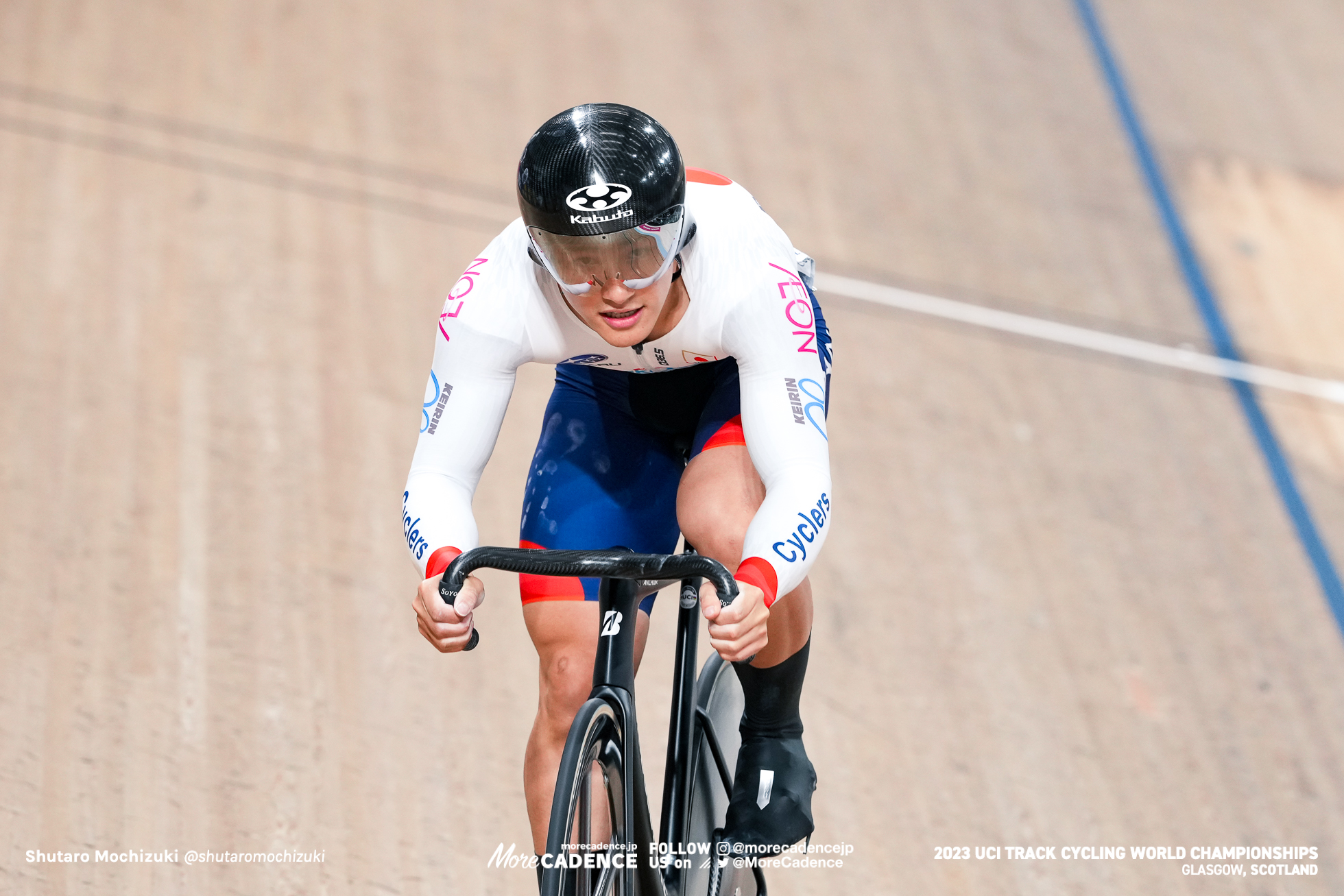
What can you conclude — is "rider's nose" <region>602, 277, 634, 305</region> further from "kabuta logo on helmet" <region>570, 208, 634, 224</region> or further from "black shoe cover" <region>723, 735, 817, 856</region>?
"black shoe cover" <region>723, 735, 817, 856</region>

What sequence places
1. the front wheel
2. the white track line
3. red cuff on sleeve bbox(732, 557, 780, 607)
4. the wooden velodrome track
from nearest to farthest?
the front wheel < red cuff on sleeve bbox(732, 557, 780, 607) < the wooden velodrome track < the white track line

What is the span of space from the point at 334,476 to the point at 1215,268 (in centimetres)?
303

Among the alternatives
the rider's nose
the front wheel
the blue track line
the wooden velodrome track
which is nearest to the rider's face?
the rider's nose

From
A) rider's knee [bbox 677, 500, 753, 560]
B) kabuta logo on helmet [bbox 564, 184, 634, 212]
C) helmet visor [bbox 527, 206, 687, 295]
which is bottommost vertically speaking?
rider's knee [bbox 677, 500, 753, 560]

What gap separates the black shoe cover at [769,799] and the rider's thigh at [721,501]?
0.40 meters

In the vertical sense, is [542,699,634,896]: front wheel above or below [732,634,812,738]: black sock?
below

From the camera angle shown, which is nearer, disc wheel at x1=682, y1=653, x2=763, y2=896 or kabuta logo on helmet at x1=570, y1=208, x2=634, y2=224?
kabuta logo on helmet at x1=570, y1=208, x2=634, y2=224

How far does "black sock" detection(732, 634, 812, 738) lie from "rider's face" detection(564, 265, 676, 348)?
605 mm

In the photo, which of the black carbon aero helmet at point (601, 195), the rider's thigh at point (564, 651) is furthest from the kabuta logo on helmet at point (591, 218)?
the rider's thigh at point (564, 651)

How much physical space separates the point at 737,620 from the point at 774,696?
0.54m

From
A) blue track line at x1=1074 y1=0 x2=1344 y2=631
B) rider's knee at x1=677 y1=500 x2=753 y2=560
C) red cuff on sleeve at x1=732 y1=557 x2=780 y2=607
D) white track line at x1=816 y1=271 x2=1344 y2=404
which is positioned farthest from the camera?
white track line at x1=816 y1=271 x2=1344 y2=404

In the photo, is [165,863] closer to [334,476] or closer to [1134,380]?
[334,476]

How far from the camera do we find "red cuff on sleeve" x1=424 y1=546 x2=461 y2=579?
5.69 feet

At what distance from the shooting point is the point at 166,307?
375 cm
